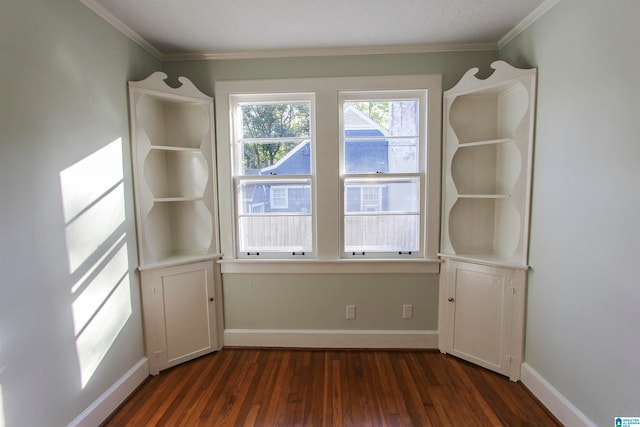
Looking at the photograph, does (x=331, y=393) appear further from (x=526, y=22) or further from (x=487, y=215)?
(x=526, y=22)

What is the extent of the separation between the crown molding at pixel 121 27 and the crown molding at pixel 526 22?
2710 mm

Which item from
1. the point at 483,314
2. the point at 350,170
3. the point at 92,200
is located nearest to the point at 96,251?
the point at 92,200

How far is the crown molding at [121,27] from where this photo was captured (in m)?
1.64

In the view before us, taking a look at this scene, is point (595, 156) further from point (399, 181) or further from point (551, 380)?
point (551, 380)

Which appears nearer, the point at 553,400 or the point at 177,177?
the point at 553,400

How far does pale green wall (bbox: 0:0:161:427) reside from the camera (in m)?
1.21

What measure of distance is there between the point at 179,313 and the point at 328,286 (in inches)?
48.6

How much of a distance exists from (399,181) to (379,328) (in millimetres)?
1297

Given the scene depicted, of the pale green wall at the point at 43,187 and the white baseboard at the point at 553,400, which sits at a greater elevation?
the pale green wall at the point at 43,187

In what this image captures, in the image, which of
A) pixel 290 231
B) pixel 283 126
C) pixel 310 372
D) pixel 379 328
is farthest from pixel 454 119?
pixel 310 372

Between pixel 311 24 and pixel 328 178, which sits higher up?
pixel 311 24

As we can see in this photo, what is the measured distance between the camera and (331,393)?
74.2 inches

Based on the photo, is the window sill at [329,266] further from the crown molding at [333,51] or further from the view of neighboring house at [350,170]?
the crown molding at [333,51]

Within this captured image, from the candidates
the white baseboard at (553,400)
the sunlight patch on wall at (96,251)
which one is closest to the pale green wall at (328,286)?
the white baseboard at (553,400)
